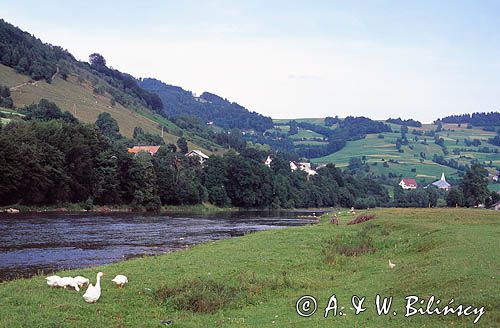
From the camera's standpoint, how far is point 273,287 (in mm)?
25812

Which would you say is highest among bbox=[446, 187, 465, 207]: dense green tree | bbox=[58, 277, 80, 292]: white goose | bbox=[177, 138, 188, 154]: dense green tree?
bbox=[177, 138, 188, 154]: dense green tree

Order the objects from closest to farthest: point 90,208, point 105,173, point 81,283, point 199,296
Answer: point 199,296, point 81,283, point 90,208, point 105,173

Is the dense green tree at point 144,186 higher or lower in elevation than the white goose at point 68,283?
lower

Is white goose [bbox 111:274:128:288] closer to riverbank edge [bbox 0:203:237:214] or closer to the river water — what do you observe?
the river water

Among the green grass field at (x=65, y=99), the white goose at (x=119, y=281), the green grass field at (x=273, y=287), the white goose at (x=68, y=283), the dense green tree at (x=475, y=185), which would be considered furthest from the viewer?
the green grass field at (x=65, y=99)

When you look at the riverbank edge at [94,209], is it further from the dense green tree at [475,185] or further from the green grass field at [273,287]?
the dense green tree at [475,185]

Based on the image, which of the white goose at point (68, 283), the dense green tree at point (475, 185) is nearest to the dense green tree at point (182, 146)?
the dense green tree at point (475, 185)

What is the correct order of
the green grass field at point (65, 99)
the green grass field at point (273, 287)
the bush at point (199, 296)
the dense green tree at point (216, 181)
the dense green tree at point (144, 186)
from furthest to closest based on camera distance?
the green grass field at point (65, 99) → the dense green tree at point (216, 181) → the dense green tree at point (144, 186) → the bush at point (199, 296) → the green grass field at point (273, 287)

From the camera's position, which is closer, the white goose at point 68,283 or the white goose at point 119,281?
the white goose at point 68,283

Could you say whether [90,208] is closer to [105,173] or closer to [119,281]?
[105,173]

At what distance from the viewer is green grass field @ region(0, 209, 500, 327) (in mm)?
18797

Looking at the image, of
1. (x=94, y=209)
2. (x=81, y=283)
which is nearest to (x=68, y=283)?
(x=81, y=283)

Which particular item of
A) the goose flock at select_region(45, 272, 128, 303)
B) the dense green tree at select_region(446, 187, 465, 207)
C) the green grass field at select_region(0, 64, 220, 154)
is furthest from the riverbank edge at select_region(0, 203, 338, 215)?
the green grass field at select_region(0, 64, 220, 154)

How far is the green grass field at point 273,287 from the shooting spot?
740 inches
